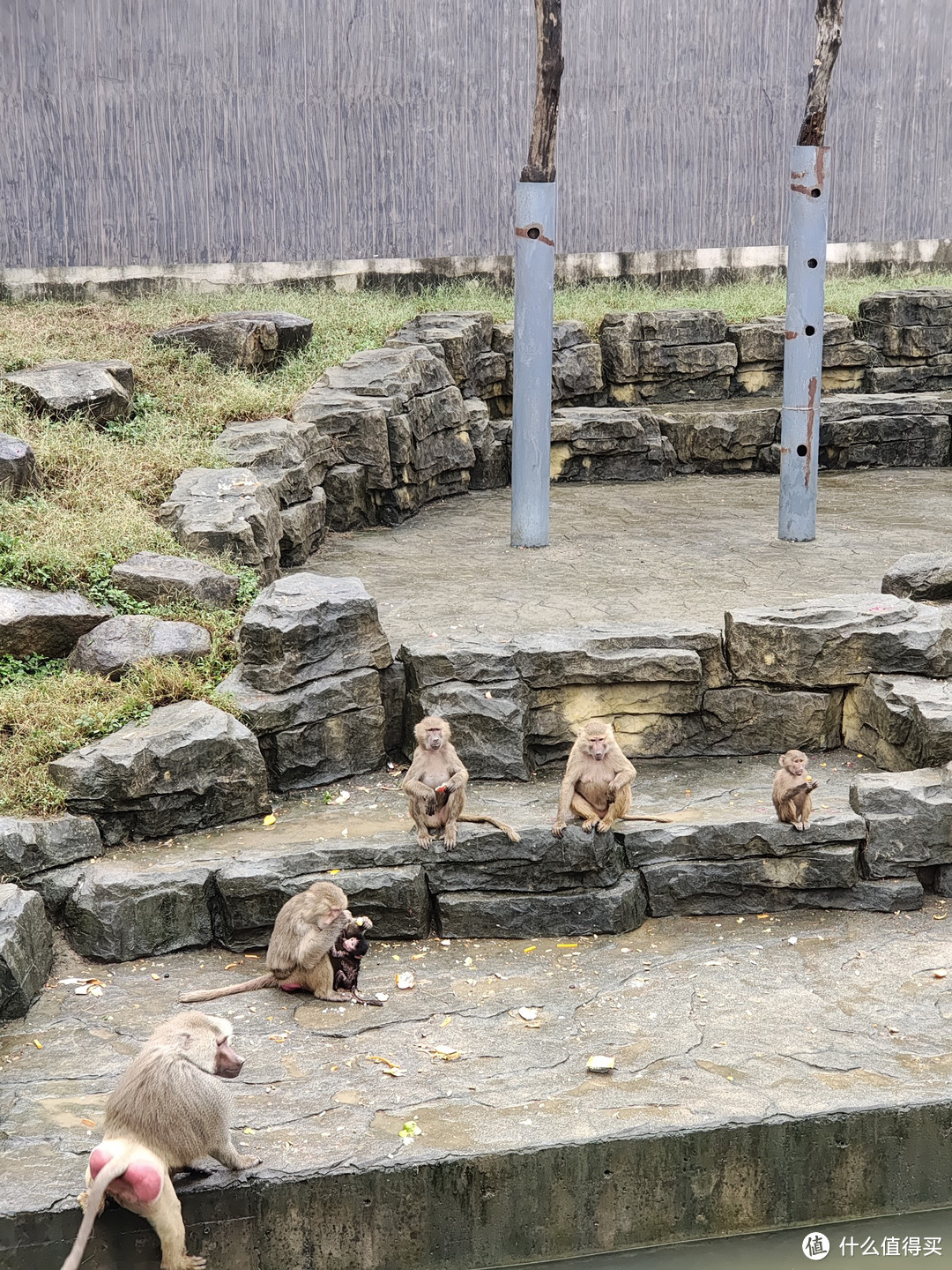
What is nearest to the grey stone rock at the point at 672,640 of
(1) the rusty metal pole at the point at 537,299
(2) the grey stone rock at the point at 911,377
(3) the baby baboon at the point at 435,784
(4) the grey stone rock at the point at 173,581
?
(3) the baby baboon at the point at 435,784

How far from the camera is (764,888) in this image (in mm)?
6277

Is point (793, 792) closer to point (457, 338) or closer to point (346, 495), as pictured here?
point (346, 495)

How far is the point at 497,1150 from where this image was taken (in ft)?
14.7

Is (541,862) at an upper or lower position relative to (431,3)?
lower

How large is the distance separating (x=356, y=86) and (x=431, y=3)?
110 cm

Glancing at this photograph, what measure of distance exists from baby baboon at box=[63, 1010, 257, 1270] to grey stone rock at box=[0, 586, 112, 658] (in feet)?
10.7

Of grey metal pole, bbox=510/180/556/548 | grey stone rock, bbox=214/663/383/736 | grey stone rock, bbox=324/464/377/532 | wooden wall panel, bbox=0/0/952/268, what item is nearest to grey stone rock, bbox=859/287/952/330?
Result: wooden wall panel, bbox=0/0/952/268

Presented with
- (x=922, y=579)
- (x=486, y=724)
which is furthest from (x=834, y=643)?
(x=486, y=724)

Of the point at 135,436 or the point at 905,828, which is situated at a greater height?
the point at 135,436

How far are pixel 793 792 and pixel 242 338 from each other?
6929 mm

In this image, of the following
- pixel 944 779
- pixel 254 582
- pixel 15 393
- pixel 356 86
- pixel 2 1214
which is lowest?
pixel 2 1214

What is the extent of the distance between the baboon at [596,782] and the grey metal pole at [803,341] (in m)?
4.37

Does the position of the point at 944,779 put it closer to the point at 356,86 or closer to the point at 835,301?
the point at 835,301

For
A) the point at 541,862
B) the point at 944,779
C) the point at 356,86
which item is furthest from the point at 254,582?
the point at 356,86
